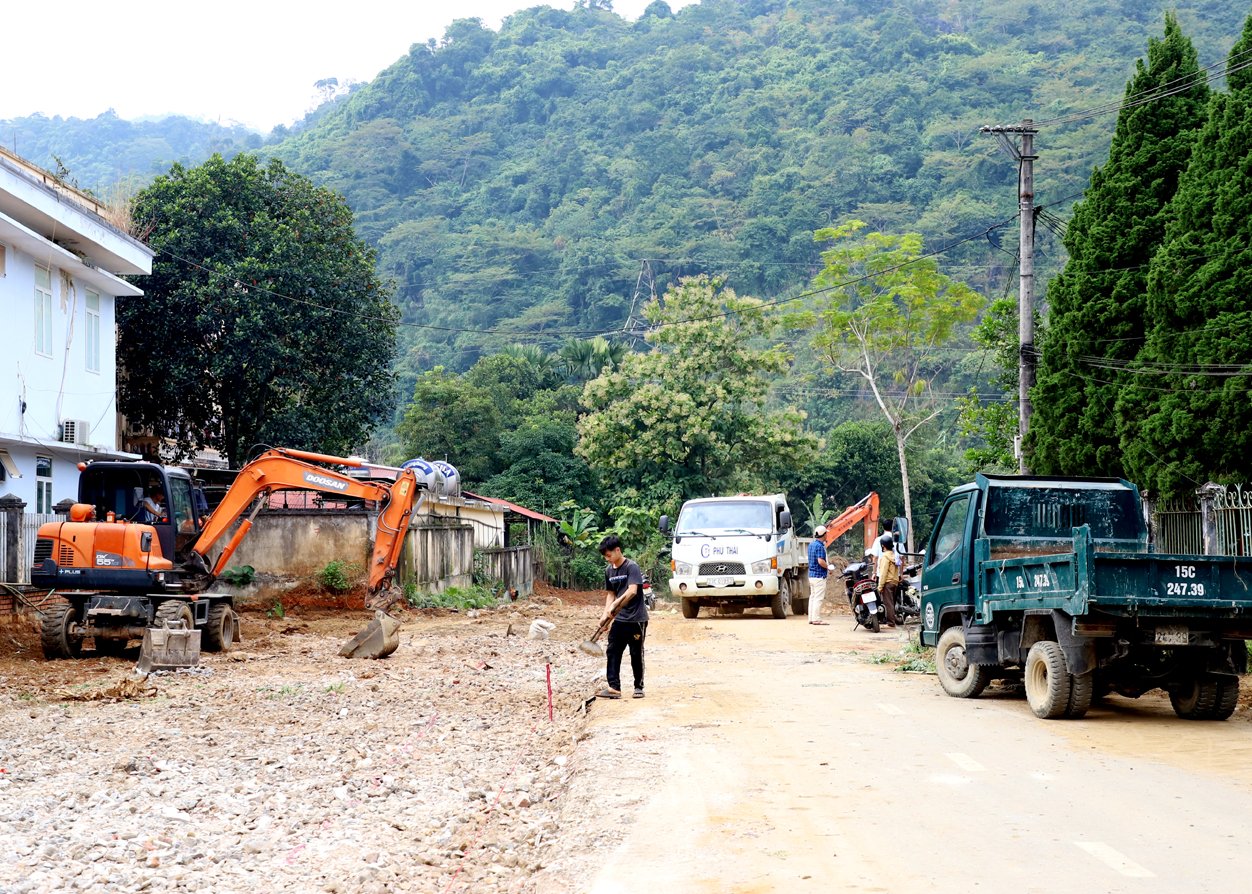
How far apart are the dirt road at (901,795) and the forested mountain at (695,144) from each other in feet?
178

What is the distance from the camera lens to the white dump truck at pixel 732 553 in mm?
28984

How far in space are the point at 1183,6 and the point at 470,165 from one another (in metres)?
46.2

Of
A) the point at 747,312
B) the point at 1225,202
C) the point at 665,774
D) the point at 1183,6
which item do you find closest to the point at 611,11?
the point at 1183,6

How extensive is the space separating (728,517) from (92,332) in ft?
48.7

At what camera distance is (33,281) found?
1062 inches

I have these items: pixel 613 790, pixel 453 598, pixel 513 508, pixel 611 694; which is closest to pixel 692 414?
pixel 513 508

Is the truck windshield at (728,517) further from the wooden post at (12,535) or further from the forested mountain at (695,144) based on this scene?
the forested mountain at (695,144)

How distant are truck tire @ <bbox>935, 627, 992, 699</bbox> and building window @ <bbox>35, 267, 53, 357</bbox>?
19997mm

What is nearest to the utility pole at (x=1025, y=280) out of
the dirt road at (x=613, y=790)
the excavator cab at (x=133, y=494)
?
the dirt road at (x=613, y=790)

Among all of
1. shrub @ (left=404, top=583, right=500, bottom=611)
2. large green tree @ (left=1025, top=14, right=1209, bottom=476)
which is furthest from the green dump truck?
shrub @ (left=404, top=583, right=500, bottom=611)

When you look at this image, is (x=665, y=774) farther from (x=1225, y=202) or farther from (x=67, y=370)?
(x=67, y=370)

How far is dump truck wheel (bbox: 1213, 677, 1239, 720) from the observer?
12383mm

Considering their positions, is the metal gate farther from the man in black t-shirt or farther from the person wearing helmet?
the man in black t-shirt

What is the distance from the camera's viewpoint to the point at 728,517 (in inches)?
1182
